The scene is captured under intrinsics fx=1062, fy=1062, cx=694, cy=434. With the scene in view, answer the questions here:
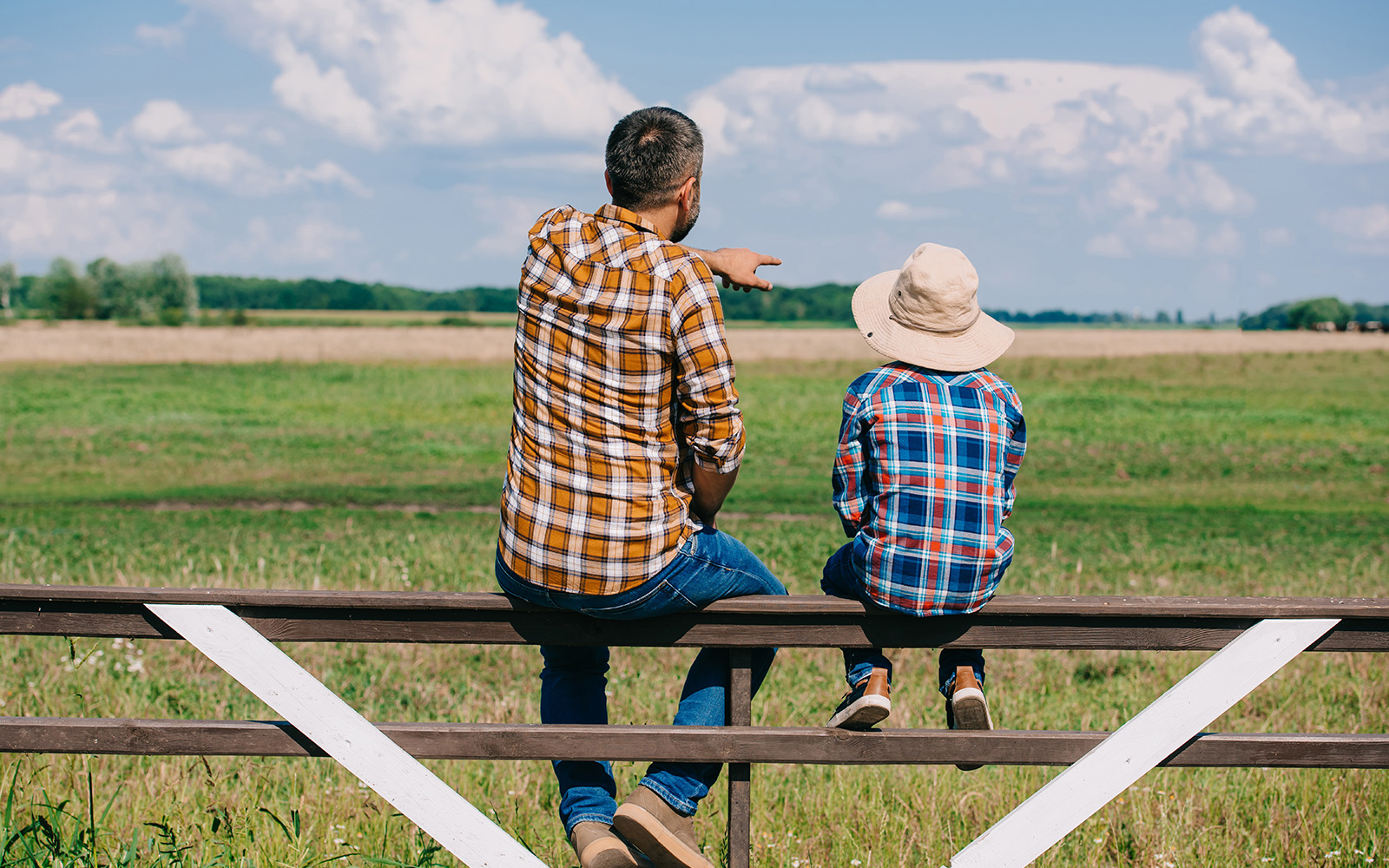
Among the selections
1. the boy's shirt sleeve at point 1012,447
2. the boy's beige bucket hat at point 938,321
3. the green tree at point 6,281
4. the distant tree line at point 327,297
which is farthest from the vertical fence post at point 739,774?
the green tree at point 6,281

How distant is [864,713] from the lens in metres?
2.52

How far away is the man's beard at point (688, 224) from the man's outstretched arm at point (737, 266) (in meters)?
0.13

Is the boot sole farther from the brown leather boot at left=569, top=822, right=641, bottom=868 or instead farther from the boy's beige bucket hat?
the boy's beige bucket hat

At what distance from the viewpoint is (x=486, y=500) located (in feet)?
50.3

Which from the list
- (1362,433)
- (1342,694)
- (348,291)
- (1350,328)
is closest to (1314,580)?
(1342,694)

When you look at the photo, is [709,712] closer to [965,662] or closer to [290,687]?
[965,662]

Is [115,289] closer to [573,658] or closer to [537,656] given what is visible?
[537,656]

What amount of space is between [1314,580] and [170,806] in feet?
29.1

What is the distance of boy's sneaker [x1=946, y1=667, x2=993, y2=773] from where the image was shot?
275 cm

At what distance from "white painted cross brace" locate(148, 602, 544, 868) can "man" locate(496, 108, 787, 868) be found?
0.89 ft

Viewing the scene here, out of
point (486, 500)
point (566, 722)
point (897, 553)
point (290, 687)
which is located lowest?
point (486, 500)

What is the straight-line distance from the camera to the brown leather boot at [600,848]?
258 centimetres

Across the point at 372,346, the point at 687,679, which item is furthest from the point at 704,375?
the point at 372,346

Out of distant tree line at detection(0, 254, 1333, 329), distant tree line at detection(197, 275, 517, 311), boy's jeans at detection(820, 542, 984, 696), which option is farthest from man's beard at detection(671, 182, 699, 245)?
distant tree line at detection(197, 275, 517, 311)
